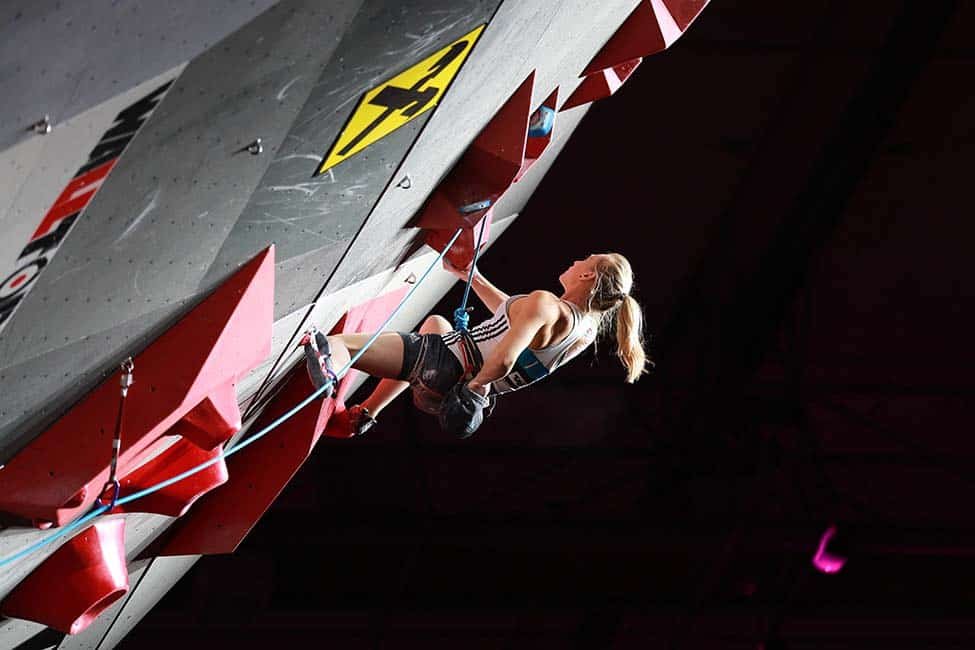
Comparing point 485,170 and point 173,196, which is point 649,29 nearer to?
point 485,170

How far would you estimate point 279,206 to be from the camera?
2119 millimetres

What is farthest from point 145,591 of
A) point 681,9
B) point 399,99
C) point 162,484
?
point 399,99

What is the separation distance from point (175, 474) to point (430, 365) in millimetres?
973

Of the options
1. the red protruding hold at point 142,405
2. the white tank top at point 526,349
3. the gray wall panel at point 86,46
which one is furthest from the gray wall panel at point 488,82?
the gray wall panel at point 86,46

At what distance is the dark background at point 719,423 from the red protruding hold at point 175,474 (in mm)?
5366

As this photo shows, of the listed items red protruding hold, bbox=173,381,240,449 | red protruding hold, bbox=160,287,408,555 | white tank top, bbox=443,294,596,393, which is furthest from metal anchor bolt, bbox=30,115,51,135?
red protruding hold, bbox=160,287,408,555

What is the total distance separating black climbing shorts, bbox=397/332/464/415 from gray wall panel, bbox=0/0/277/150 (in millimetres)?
2126

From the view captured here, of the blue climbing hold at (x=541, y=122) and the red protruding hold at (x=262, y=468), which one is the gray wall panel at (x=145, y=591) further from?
the blue climbing hold at (x=541, y=122)

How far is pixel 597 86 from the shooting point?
14.5 ft

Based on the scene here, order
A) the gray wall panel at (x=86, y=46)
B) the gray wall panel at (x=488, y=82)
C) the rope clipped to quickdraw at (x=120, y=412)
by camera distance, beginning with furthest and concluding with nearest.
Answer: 1. the gray wall panel at (x=488, y=82)
2. the rope clipped to quickdraw at (x=120, y=412)
3. the gray wall panel at (x=86, y=46)

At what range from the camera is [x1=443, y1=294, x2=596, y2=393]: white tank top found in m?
3.53

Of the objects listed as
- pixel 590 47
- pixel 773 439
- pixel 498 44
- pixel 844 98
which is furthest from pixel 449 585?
pixel 498 44

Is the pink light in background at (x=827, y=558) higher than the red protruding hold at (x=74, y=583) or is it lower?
lower

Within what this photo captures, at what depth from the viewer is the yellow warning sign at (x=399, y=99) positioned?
2.09m
